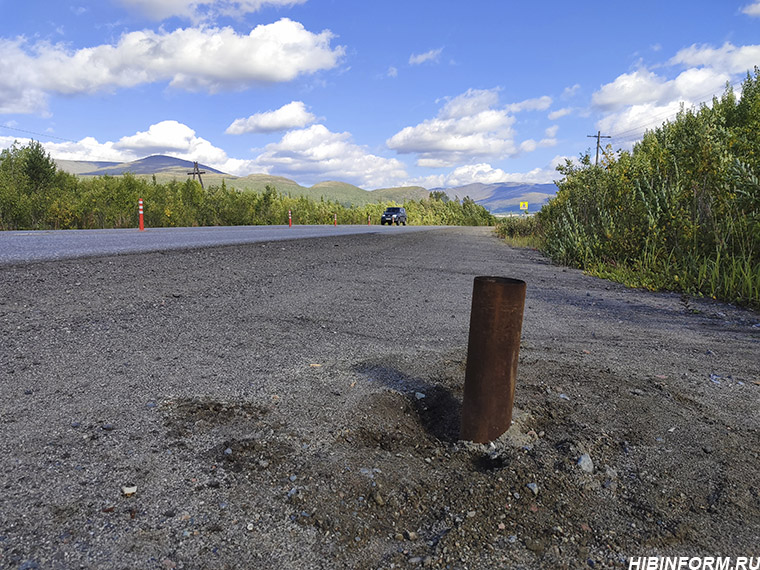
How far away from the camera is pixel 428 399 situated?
2590 millimetres

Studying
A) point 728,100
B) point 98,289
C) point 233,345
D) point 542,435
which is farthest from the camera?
point 728,100

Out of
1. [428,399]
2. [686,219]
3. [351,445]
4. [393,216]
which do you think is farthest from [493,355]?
[393,216]

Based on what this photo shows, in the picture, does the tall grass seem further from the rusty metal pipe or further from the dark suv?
the dark suv

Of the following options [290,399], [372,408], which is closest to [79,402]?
[290,399]

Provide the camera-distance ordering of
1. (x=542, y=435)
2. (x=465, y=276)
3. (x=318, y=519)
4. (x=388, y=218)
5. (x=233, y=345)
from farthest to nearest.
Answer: (x=388, y=218) < (x=465, y=276) < (x=233, y=345) < (x=542, y=435) < (x=318, y=519)

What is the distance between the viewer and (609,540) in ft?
4.99

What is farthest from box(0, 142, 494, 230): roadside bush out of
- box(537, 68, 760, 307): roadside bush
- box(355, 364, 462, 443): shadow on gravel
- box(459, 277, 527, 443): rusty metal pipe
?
box(459, 277, 527, 443): rusty metal pipe

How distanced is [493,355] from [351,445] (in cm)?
75

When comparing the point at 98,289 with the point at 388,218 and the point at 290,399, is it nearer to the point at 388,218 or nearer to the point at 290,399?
the point at 290,399

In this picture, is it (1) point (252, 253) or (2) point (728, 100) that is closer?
(1) point (252, 253)

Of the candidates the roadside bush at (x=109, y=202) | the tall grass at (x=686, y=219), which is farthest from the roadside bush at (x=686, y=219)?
the roadside bush at (x=109, y=202)

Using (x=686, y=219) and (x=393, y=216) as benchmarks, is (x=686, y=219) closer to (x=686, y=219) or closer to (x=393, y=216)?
(x=686, y=219)

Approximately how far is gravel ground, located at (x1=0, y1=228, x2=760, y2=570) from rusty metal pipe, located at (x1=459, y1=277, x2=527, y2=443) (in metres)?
0.12

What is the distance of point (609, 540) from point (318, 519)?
960 millimetres
